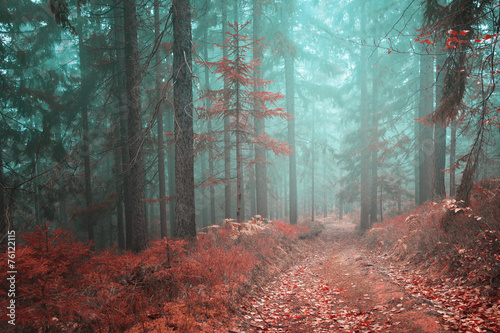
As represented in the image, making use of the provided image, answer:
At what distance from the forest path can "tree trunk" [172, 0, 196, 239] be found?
10.0 ft

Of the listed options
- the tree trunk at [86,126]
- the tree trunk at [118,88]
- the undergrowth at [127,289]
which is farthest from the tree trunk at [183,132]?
the tree trunk at [86,126]

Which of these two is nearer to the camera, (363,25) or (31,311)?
(31,311)

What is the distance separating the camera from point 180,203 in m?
7.05

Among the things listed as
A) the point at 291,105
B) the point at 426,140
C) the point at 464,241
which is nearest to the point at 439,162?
the point at 426,140

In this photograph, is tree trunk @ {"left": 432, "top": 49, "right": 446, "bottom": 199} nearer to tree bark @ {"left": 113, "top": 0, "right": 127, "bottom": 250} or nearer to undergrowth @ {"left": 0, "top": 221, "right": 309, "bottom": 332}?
undergrowth @ {"left": 0, "top": 221, "right": 309, "bottom": 332}

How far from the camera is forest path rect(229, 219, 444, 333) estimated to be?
3.93 metres

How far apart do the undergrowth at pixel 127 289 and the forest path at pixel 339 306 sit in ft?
2.04

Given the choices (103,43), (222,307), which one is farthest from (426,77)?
(103,43)

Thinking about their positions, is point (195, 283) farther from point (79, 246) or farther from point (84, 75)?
point (84, 75)

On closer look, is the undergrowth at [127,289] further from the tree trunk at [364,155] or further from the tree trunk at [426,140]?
the tree trunk at [364,155]

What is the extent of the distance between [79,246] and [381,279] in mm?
7649

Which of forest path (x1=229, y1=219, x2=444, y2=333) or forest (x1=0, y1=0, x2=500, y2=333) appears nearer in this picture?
forest (x1=0, y1=0, x2=500, y2=333)

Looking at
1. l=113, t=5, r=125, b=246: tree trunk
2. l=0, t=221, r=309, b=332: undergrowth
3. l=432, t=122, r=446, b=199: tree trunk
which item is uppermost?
l=113, t=5, r=125, b=246: tree trunk

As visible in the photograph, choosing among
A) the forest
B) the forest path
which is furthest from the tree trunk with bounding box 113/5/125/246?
the forest path
